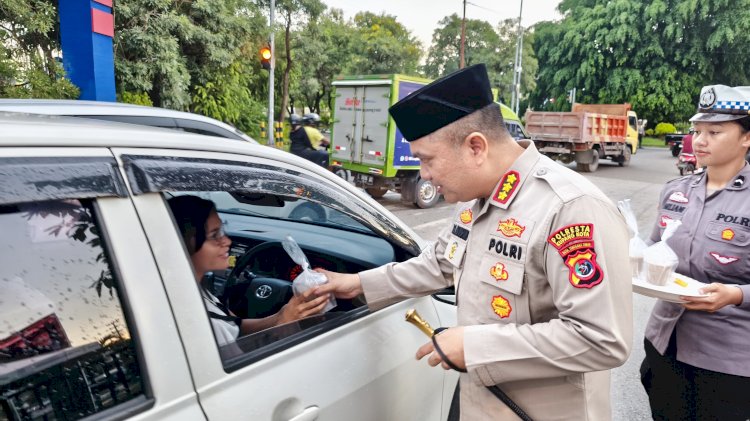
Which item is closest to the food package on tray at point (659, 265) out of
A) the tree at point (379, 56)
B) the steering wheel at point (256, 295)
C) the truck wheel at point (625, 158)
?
the steering wheel at point (256, 295)

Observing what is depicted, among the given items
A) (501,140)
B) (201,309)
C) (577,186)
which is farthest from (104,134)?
(577,186)

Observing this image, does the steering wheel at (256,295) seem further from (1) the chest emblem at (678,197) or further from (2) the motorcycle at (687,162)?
(2) the motorcycle at (687,162)

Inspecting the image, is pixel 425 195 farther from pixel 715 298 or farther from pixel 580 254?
pixel 580 254

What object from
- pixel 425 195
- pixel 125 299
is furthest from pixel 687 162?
pixel 125 299

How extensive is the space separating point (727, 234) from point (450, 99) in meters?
1.20

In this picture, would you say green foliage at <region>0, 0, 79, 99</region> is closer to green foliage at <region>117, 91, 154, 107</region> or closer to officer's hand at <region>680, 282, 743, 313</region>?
green foliage at <region>117, 91, 154, 107</region>

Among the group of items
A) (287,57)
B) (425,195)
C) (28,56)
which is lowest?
(425,195)

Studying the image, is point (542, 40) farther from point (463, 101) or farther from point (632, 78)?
point (463, 101)

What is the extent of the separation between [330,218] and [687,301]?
141 centimetres

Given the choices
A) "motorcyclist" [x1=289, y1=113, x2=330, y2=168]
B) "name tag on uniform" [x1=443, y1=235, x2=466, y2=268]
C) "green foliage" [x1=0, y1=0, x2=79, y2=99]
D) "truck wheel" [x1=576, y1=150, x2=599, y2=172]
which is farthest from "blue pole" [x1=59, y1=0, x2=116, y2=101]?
"truck wheel" [x1=576, y1=150, x2=599, y2=172]

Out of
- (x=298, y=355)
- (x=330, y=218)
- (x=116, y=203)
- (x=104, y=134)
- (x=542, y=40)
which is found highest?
(x=542, y=40)

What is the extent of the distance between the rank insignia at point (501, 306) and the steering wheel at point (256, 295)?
32.6 inches

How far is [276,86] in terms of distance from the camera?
24797 mm

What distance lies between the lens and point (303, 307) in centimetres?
158
